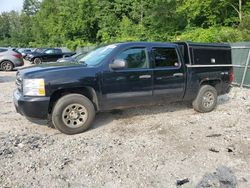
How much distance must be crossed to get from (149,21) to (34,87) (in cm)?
2828

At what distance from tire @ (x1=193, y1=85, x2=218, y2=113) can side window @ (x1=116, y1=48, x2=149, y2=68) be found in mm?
1882

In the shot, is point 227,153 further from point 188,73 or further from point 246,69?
point 246,69

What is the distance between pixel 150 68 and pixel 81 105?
71.1 inches

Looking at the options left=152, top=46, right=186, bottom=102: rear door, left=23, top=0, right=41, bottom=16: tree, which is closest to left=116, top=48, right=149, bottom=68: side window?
left=152, top=46, right=186, bottom=102: rear door

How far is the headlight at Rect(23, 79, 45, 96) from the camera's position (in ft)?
19.0

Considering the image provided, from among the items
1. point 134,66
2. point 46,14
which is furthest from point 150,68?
point 46,14

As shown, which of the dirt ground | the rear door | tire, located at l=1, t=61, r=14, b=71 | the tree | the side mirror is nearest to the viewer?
the dirt ground

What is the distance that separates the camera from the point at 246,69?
12.2m

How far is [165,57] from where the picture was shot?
7312 millimetres

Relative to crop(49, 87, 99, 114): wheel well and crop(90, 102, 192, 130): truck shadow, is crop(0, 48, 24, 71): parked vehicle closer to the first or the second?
crop(90, 102, 192, 130): truck shadow

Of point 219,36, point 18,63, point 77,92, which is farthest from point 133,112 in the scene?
point 18,63

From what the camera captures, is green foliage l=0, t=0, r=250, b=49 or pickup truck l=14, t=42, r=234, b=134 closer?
pickup truck l=14, t=42, r=234, b=134

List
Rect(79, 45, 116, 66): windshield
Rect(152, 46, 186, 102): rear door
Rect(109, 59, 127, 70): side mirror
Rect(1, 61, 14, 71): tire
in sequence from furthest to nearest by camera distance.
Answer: Rect(1, 61, 14, 71): tire, Rect(152, 46, 186, 102): rear door, Rect(79, 45, 116, 66): windshield, Rect(109, 59, 127, 70): side mirror

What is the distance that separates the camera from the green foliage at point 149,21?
23.9m
